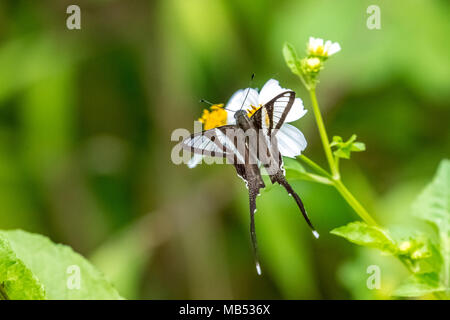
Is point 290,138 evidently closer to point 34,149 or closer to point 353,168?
point 353,168

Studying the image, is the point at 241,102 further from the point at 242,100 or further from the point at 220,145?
the point at 220,145

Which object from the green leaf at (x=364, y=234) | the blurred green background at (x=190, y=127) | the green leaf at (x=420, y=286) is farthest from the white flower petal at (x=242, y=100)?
the blurred green background at (x=190, y=127)

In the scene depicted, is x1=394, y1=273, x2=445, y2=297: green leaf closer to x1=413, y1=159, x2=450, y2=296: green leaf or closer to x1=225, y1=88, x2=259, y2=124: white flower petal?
x1=413, y1=159, x2=450, y2=296: green leaf

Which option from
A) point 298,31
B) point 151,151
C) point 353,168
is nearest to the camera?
point 298,31

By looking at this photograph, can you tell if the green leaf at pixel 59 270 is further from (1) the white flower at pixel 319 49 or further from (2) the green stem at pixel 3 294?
(1) the white flower at pixel 319 49

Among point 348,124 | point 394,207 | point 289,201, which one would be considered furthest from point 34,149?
point 394,207

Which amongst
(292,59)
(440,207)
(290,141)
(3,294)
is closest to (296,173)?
(290,141)
